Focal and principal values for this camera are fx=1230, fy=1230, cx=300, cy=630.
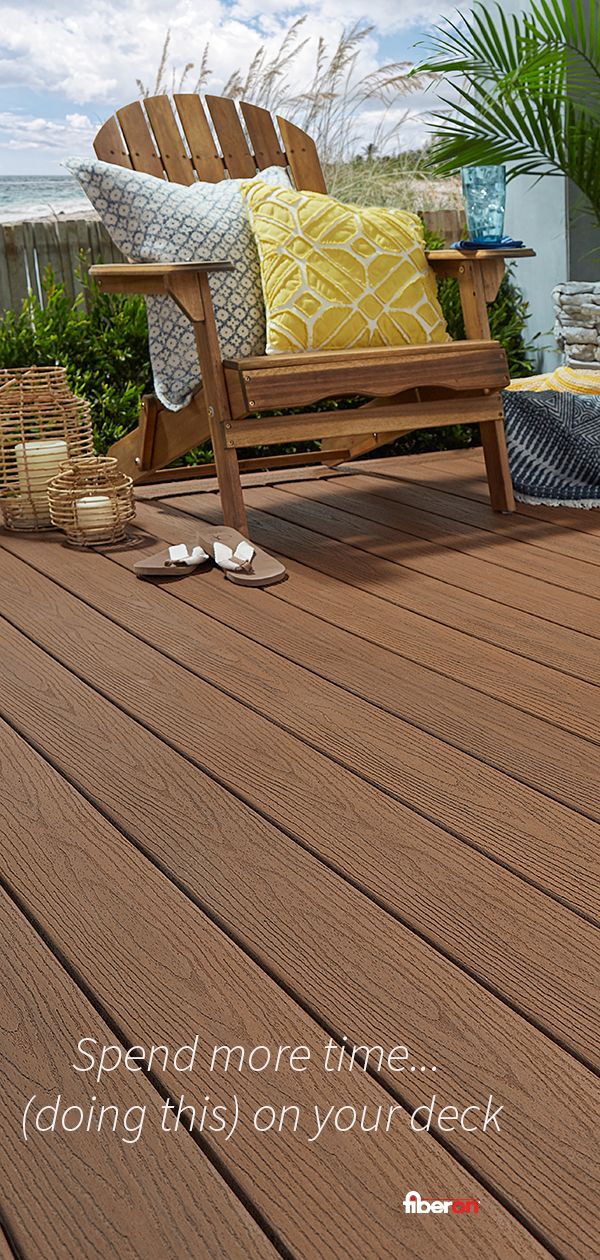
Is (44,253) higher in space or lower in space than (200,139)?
lower

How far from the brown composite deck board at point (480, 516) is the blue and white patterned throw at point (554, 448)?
0.09 metres

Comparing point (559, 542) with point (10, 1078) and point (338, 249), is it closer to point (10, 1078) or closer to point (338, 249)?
point (338, 249)

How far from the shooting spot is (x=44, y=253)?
14.2 feet

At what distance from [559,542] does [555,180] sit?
2.22 meters

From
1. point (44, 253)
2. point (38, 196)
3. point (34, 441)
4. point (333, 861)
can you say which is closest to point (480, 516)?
point (34, 441)

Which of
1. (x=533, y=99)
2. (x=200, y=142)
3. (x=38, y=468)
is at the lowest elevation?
(x=38, y=468)

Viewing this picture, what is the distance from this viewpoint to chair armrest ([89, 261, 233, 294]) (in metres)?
2.75

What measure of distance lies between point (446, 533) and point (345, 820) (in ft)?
5.27

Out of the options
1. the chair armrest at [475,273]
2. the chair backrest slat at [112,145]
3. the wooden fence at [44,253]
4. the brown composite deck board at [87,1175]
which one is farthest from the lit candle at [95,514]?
the brown composite deck board at [87,1175]

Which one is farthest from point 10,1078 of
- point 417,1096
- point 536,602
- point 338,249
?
point 338,249

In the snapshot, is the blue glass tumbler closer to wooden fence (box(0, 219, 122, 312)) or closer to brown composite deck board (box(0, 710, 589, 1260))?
wooden fence (box(0, 219, 122, 312))

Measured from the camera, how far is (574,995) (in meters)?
1.13

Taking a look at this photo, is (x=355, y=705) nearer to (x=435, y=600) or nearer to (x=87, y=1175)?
(x=435, y=600)

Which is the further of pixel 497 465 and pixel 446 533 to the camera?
pixel 497 465
